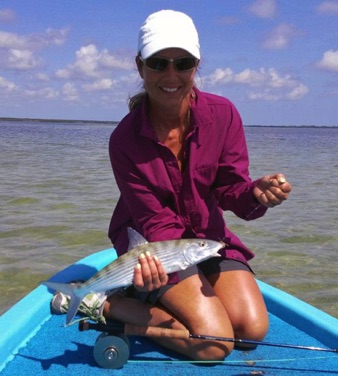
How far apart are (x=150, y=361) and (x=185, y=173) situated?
4.15 feet

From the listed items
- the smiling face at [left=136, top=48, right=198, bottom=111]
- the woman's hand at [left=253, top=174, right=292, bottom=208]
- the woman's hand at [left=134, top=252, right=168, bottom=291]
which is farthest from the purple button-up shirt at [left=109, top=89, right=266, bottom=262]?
the woman's hand at [left=134, top=252, right=168, bottom=291]

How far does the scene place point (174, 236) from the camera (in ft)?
11.4

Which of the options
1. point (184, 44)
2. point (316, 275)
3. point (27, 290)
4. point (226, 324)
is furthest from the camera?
point (316, 275)

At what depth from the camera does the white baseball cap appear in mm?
3105

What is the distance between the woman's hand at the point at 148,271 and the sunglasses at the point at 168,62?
1186 millimetres

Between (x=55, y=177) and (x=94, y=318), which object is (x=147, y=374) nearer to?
(x=94, y=318)

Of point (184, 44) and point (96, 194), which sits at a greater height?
point (184, 44)

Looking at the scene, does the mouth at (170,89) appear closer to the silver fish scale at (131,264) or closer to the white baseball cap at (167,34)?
the white baseball cap at (167,34)

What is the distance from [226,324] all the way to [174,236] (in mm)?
674

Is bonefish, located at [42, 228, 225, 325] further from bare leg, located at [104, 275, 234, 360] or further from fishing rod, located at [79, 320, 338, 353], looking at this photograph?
bare leg, located at [104, 275, 234, 360]

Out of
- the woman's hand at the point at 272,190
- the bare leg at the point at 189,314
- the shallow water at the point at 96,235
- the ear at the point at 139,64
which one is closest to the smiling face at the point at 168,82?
the ear at the point at 139,64

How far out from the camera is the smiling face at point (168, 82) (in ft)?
10.5

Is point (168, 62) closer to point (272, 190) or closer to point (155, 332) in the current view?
point (272, 190)

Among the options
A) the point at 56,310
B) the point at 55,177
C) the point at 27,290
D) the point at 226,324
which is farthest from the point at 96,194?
the point at 226,324
